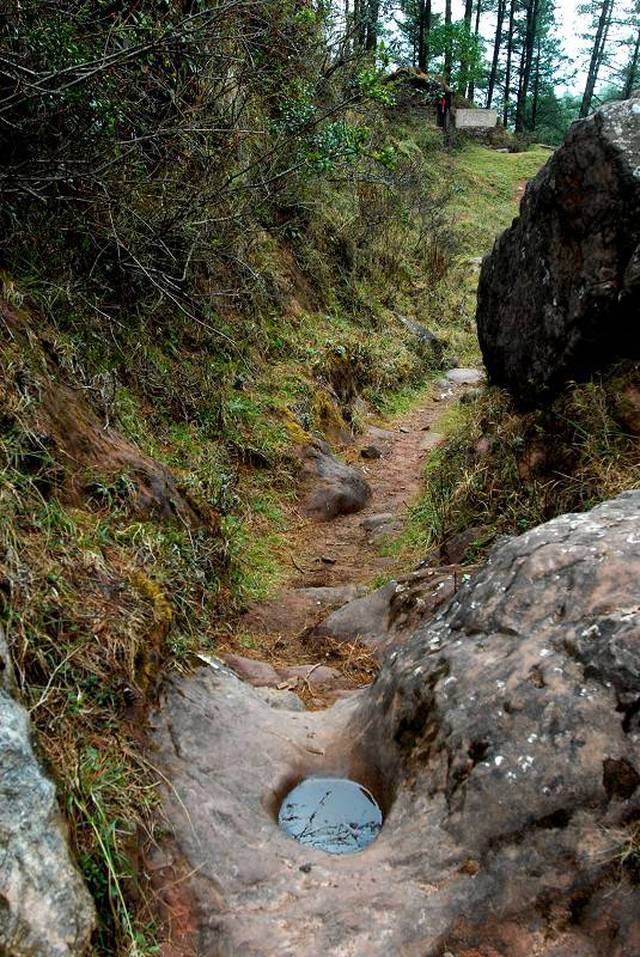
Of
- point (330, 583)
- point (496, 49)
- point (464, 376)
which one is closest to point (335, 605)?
point (330, 583)

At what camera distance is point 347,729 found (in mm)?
3148

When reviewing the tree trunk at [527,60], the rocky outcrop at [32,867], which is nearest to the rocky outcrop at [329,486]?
the rocky outcrop at [32,867]

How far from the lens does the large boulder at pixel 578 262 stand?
4477 mm

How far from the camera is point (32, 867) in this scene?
1762mm

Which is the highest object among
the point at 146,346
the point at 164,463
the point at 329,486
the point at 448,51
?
the point at 448,51

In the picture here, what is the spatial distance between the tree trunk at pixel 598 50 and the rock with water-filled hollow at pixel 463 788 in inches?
1521

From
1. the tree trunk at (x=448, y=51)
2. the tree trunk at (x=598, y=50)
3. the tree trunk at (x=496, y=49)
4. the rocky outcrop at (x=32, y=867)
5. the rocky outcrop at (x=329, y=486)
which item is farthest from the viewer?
the tree trunk at (x=598, y=50)

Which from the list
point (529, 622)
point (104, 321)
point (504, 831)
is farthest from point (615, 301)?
point (104, 321)

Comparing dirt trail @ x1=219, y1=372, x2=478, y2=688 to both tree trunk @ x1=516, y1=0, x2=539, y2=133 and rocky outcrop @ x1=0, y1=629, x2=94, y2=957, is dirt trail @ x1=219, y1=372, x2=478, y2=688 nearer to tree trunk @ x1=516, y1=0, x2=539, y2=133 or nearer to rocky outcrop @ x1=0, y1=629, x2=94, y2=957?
rocky outcrop @ x1=0, y1=629, x2=94, y2=957

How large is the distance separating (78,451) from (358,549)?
2722 mm

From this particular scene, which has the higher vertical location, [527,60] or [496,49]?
[496,49]

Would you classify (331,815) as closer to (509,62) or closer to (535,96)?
(535,96)

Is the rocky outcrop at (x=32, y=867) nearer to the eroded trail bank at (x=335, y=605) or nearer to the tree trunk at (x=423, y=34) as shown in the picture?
the eroded trail bank at (x=335, y=605)

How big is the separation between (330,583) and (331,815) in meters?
2.73
